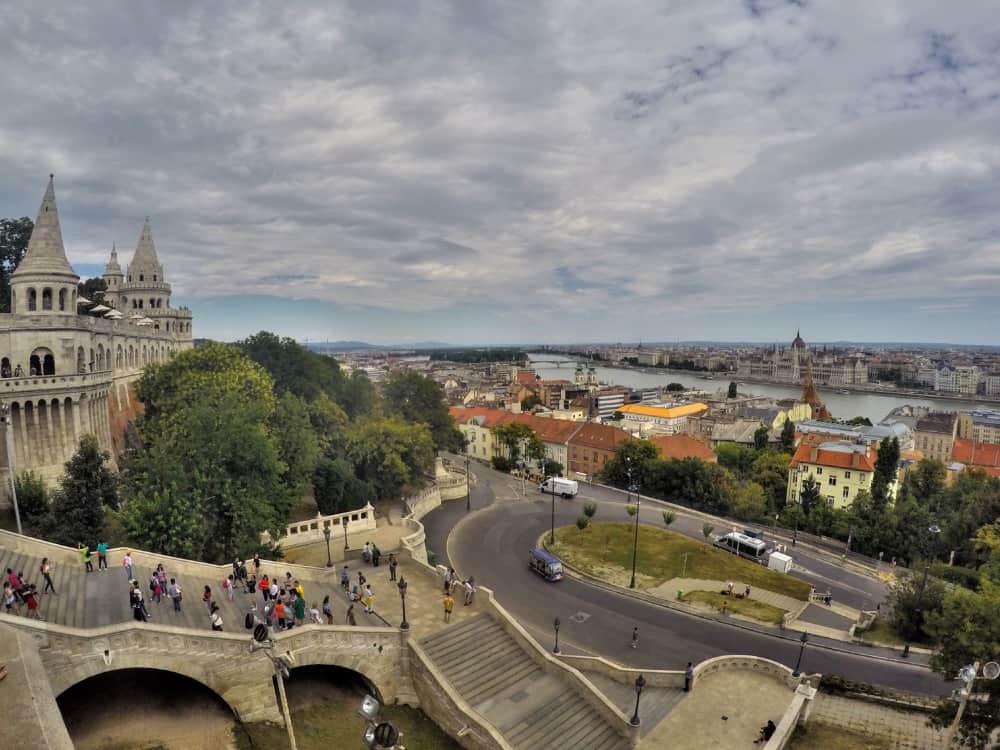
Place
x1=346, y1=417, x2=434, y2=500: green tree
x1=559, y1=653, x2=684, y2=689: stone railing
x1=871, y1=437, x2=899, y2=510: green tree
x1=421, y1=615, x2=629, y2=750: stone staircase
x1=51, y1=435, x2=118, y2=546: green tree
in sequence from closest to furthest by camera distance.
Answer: x1=421, y1=615, x2=629, y2=750: stone staircase, x1=559, y1=653, x2=684, y2=689: stone railing, x1=51, y1=435, x2=118, y2=546: green tree, x1=346, y1=417, x2=434, y2=500: green tree, x1=871, y1=437, x2=899, y2=510: green tree

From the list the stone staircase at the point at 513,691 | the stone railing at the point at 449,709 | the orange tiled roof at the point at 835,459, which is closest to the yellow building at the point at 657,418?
the orange tiled roof at the point at 835,459

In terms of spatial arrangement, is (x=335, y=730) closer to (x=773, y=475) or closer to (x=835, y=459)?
(x=773, y=475)

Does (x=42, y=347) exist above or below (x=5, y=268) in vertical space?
below

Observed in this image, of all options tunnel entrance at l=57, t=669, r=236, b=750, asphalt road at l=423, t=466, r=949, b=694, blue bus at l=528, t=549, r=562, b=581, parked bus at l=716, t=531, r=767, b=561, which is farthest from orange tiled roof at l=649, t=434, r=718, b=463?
tunnel entrance at l=57, t=669, r=236, b=750

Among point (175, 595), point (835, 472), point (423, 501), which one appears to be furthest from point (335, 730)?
point (835, 472)

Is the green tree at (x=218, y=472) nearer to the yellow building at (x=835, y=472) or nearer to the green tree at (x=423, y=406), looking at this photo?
the green tree at (x=423, y=406)

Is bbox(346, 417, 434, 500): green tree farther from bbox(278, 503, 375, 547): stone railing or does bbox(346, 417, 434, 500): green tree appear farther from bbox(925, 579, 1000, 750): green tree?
bbox(925, 579, 1000, 750): green tree

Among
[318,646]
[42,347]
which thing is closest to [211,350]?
[42,347]

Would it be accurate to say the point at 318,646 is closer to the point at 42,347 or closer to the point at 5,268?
the point at 42,347
